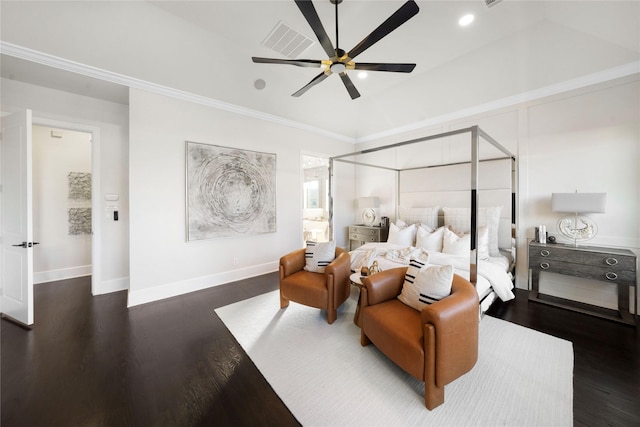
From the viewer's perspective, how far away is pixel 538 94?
10.8 ft

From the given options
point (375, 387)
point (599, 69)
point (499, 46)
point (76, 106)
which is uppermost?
point (499, 46)

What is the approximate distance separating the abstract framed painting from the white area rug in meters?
1.72

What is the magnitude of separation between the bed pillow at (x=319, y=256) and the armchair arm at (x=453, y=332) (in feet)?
4.93

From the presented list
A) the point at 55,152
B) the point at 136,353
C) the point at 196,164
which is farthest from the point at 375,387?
the point at 55,152

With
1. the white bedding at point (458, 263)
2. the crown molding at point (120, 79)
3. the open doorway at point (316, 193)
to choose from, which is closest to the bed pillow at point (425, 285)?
the white bedding at point (458, 263)

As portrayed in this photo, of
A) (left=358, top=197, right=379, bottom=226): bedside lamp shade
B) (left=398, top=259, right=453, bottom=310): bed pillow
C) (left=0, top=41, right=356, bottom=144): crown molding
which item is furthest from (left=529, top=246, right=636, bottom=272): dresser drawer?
(left=0, top=41, right=356, bottom=144): crown molding

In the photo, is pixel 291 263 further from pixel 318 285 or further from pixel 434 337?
pixel 434 337

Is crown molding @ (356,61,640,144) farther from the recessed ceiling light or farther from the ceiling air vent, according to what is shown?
the ceiling air vent

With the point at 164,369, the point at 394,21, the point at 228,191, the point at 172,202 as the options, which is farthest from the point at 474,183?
the point at 172,202

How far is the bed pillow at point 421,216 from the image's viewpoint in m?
4.16

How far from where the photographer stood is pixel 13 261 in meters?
2.69

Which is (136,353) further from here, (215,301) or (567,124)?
(567,124)

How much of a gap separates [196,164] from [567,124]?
5.30 m

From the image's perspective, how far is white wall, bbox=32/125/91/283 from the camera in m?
3.86
